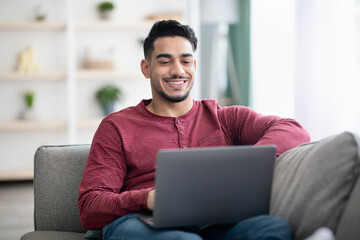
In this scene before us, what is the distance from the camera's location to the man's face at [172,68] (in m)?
2.02

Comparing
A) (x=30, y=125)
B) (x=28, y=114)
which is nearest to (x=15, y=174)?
(x=30, y=125)

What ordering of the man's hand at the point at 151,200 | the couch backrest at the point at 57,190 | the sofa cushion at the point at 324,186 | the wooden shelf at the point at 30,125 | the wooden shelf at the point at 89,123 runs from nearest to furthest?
1. the sofa cushion at the point at 324,186
2. the man's hand at the point at 151,200
3. the couch backrest at the point at 57,190
4. the wooden shelf at the point at 30,125
5. the wooden shelf at the point at 89,123

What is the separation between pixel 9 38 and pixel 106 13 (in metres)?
1.04

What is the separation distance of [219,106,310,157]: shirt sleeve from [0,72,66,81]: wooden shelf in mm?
3414

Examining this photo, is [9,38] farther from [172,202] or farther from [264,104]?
[172,202]

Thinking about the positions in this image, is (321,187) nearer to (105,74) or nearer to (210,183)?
(210,183)

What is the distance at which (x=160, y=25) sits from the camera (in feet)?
6.76

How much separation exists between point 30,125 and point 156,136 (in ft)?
11.6

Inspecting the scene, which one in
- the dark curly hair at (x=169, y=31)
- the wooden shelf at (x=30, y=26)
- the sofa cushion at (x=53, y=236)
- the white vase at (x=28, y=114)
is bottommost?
the sofa cushion at (x=53, y=236)

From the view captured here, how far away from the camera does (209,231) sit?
5.15 feet

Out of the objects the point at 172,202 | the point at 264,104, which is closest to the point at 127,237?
the point at 172,202

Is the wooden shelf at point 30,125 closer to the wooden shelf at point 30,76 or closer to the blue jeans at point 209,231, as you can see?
the wooden shelf at point 30,76

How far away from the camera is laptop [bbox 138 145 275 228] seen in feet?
4.49

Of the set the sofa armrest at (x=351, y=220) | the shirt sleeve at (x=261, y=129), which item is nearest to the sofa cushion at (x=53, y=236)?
the shirt sleeve at (x=261, y=129)
